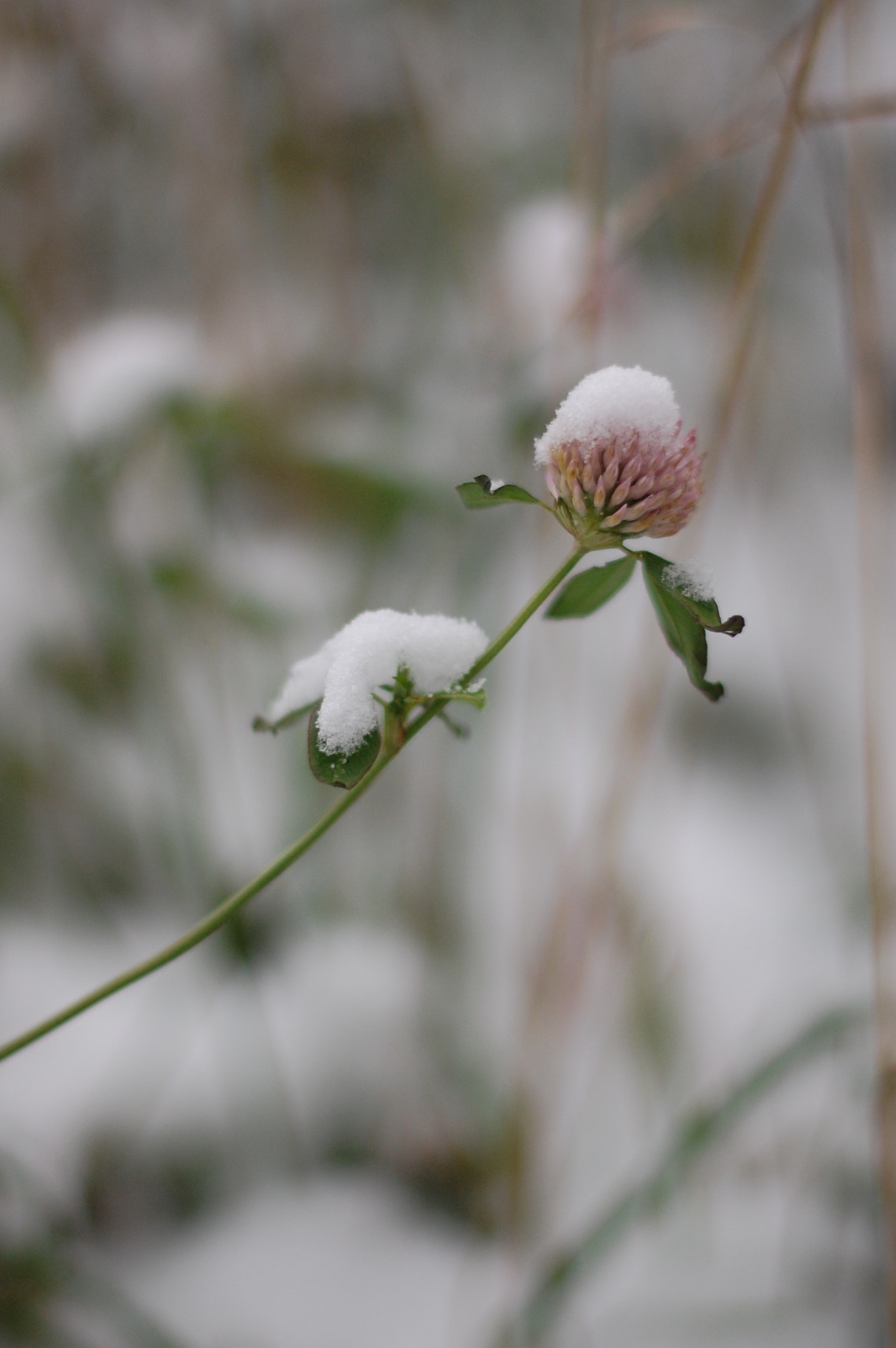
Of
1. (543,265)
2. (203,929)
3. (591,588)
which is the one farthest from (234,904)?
(543,265)

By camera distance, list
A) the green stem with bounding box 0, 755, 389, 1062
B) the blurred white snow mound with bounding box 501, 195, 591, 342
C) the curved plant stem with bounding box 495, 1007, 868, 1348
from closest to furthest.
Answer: the green stem with bounding box 0, 755, 389, 1062 → the curved plant stem with bounding box 495, 1007, 868, 1348 → the blurred white snow mound with bounding box 501, 195, 591, 342

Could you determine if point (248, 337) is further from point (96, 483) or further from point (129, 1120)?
point (129, 1120)

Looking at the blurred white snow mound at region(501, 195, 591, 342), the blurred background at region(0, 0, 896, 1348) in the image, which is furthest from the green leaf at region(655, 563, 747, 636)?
the blurred white snow mound at region(501, 195, 591, 342)

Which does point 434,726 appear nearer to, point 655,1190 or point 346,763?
point 655,1190

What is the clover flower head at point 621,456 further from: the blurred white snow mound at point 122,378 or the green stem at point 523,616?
the blurred white snow mound at point 122,378

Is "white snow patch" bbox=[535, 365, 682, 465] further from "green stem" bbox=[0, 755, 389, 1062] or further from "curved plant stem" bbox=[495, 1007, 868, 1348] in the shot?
"curved plant stem" bbox=[495, 1007, 868, 1348]
